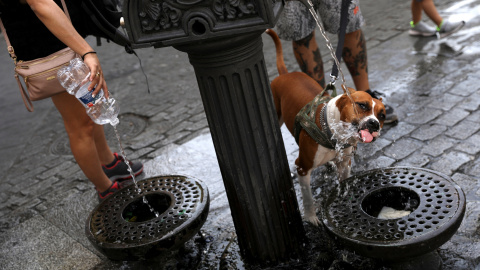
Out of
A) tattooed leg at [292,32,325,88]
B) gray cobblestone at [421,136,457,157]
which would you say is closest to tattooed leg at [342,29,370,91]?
tattooed leg at [292,32,325,88]

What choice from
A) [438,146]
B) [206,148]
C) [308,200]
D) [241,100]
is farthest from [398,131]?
[241,100]

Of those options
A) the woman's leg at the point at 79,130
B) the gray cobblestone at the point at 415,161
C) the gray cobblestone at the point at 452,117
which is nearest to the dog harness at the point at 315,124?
the gray cobblestone at the point at 415,161

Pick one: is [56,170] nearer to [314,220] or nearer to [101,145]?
[101,145]

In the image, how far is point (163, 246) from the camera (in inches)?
98.0

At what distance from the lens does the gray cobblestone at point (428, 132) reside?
3.79m

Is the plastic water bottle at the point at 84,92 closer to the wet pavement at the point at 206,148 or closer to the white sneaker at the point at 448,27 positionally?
the wet pavement at the point at 206,148

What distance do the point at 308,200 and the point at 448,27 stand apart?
11.7ft

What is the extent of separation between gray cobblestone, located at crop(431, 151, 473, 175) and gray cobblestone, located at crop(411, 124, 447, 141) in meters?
0.31

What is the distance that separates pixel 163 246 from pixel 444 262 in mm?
1415

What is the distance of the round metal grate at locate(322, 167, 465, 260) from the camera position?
2.15m

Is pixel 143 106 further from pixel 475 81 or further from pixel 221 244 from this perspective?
pixel 475 81

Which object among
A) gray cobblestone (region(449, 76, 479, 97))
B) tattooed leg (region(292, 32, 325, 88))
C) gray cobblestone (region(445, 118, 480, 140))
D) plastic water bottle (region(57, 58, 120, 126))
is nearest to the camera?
plastic water bottle (region(57, 58, 120, 126))

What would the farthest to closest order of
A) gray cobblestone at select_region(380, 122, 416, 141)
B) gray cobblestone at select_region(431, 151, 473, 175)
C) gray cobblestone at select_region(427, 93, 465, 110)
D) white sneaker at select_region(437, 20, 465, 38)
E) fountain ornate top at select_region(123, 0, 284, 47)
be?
white sneaker at select_region(437, 20, 465, 38), gray cobblestone at select_region(427, 93, 465, 110), gray cobblestone at select_region(380, 122, 416, 141), gray cobblestone at select_region(431, 151, 473, 175), fountain ornate top at select_region(123, 0, 284, 47)

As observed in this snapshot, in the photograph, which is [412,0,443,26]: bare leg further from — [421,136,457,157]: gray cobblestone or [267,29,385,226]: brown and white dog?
[267,29,385,226]: brown and white dog
